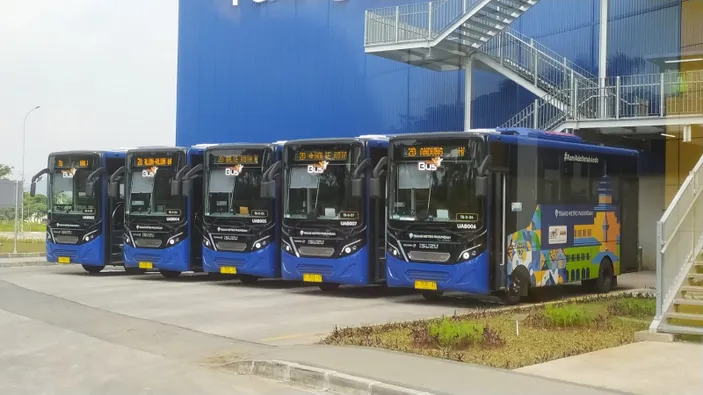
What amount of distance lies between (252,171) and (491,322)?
851 centimetres

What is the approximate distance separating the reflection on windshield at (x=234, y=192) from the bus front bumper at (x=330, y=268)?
1856 millimetres

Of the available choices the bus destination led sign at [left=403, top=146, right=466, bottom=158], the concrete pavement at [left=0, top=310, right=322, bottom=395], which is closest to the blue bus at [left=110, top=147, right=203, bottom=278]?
the bus destination led sign at [left=403, top=146, right=466, bottom=158]

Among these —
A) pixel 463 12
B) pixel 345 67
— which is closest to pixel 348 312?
pixel 463 12

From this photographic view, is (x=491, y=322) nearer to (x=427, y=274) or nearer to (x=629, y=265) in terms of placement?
(x=427, y=274)

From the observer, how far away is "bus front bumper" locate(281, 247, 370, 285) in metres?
17.6

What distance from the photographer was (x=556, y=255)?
17703mm

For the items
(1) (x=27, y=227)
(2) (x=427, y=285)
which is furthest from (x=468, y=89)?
(1) (x=27, y=227)

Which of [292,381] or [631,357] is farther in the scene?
[631,357]

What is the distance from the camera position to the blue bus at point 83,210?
22.8 meters

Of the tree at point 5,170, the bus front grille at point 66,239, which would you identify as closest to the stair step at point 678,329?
the bus front grille at point 66,239

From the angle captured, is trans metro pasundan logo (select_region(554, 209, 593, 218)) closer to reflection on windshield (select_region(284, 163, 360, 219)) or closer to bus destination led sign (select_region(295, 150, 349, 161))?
reflection on windshield (select_region(284, 163, 360, 219))

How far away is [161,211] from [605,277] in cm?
1163

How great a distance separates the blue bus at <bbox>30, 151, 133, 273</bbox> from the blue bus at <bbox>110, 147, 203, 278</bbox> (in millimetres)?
1258

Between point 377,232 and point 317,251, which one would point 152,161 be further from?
point 377,232
